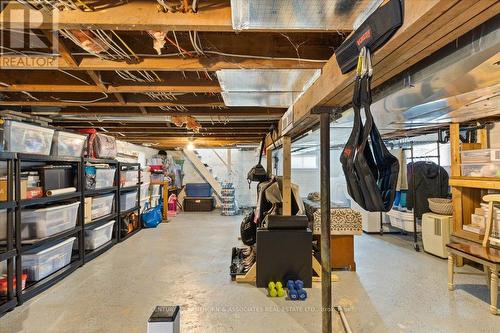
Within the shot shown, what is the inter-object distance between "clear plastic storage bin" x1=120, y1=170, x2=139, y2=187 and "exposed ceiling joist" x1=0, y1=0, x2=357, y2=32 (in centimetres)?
426

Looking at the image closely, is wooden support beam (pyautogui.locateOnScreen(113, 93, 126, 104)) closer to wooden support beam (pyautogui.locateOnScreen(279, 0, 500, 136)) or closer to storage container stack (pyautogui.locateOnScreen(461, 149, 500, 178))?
wooden support beam (pyautogui.locateOnScreen(279, 0, 500, 136))

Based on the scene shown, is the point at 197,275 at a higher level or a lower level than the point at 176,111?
lower

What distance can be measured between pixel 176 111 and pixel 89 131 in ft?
5.94

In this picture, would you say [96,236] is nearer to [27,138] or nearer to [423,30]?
[27,138]

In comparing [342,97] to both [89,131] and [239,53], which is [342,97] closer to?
[239,53]

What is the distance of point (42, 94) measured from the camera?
9.59 feet

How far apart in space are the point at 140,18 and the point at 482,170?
13.4 feet

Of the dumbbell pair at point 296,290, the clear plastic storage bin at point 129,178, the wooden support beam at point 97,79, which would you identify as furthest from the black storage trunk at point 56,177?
the dumbbell pair at point 296,290

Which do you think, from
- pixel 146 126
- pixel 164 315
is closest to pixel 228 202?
pixel 146 126

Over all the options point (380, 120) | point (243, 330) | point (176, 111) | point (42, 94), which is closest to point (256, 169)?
point (176, 111)

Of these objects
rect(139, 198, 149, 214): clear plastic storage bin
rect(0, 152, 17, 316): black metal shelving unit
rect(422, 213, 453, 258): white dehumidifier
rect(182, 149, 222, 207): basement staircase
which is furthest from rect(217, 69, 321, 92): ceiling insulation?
rect(182, 149, 222, 207): basement staircase

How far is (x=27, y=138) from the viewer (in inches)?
115

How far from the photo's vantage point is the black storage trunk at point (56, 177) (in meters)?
3.23

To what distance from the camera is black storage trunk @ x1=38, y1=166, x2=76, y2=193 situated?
10.6 feet
